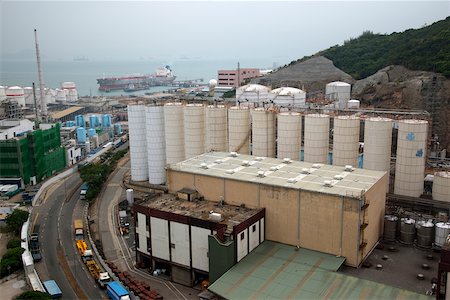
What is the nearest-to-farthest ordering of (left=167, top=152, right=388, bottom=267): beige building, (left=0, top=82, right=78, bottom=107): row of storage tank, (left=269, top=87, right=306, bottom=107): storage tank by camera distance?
1. (left=167, top=152, right=388, bottom=267): beige building
2. (left=269, top=87, right=306, bottom=107): storage tank
3. (left=0, top=82, right=78, bottom=107): row of storage tank

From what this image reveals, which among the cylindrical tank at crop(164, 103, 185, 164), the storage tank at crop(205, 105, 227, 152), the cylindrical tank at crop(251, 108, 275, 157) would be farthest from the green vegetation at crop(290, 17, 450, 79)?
the cylindrical tank at crop(164, 103, 185, 164)

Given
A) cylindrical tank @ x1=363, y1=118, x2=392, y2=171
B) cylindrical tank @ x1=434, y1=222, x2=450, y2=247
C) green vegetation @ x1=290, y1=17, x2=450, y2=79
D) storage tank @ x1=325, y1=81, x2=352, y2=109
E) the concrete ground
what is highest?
green vegetation @ x1=290, y1=17, x2=450, y2=79

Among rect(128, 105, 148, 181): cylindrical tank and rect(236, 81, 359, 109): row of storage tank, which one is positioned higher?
rect(236, 81, 359, 109): row of storage tank

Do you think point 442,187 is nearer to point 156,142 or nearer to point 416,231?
point 416,231

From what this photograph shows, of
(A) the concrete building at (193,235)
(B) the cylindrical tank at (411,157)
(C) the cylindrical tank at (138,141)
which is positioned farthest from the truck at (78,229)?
(B) the cylindrical tank at (411,157)

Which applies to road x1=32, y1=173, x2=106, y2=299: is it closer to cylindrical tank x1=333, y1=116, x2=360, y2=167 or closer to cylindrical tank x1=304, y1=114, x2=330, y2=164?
cylindrical tank x1=304, y1=114, x2=330, y2=164

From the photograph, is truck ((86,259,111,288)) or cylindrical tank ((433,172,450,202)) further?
cylindrical tank ((433,172,450,202))

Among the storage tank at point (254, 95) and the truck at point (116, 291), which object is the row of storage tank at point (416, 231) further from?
the storage tank at point (254, 95)

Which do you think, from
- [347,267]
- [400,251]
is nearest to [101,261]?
[347,267]
